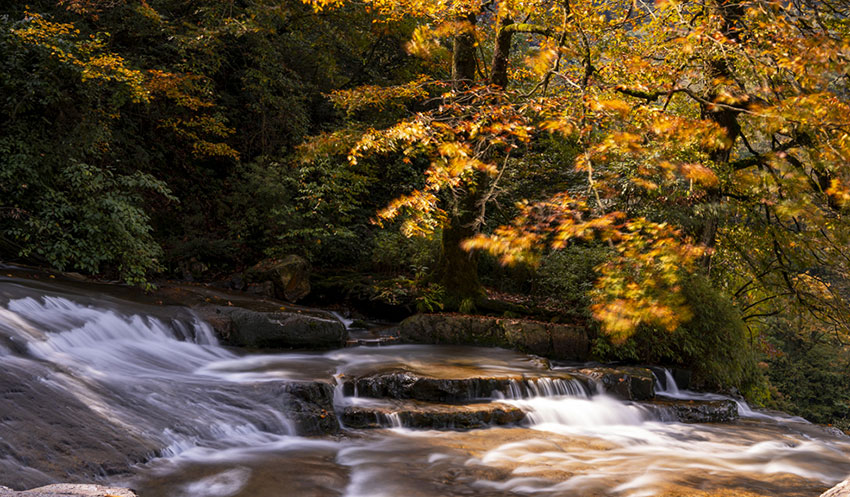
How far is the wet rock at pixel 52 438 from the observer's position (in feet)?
12.0

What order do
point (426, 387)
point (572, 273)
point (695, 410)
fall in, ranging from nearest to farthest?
point (426, 387), point (695, 410), point (572, 273)

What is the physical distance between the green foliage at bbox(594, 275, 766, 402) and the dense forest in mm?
43

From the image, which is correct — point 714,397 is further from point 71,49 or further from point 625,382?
point 71,49

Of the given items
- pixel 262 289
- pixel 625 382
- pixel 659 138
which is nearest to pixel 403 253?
pixel 262 289

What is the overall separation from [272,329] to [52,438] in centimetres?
506

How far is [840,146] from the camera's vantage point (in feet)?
21.2

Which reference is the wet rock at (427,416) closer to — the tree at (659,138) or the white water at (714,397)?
the tree at (659,138)

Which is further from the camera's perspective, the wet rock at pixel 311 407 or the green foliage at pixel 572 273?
the green foliage at pixel 572 273

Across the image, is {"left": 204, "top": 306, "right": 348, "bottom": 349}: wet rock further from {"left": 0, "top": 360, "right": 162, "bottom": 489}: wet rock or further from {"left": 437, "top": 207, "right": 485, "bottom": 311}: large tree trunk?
{"left": 0, "top": 360, "right": 162, "bottom": 489}: wet rock

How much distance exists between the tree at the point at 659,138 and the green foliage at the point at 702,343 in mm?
536

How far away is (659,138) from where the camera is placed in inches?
297

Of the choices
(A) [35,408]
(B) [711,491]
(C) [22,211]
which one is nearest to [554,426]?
(B) [711,491]

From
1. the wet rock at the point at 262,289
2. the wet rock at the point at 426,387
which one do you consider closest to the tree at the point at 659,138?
the wet rock at the point at 426,387

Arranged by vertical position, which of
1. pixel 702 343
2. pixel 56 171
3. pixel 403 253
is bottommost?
pixel 702 343
